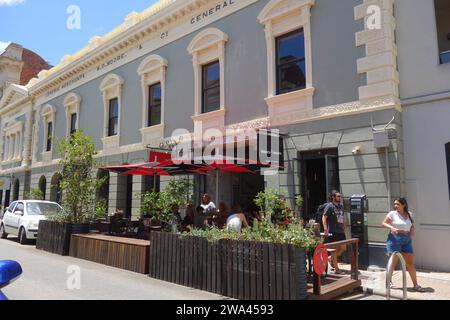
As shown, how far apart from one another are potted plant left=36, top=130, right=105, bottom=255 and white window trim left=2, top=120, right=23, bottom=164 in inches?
695

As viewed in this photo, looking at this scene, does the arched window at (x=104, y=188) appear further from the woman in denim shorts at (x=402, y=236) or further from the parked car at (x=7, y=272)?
the parked car at (x=7, y=272)

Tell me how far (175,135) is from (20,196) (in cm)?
1703

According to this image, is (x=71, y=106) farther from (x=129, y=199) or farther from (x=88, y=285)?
(x=88, y=285)

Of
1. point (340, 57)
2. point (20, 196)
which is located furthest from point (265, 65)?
point (20, 196)

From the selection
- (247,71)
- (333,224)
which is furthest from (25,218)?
(333,224)

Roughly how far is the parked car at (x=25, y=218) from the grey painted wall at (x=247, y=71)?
4443mm

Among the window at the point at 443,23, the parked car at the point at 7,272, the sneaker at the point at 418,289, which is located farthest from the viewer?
the window at the point at 443,23

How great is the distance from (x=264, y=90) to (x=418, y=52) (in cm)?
439

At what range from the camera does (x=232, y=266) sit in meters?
6.46

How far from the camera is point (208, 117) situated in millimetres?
13602

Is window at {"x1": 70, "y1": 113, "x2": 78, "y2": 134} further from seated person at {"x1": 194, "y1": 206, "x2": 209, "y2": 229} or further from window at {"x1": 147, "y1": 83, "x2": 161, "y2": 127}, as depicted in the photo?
seated person at {"x1": 194, "y1": 206, "x2": 209, "y2": 229}

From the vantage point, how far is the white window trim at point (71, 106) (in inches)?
834

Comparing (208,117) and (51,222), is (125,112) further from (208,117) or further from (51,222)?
(51,222)

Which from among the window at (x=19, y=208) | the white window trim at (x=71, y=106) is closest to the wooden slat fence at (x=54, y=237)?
the window at (x=19, y=208)
